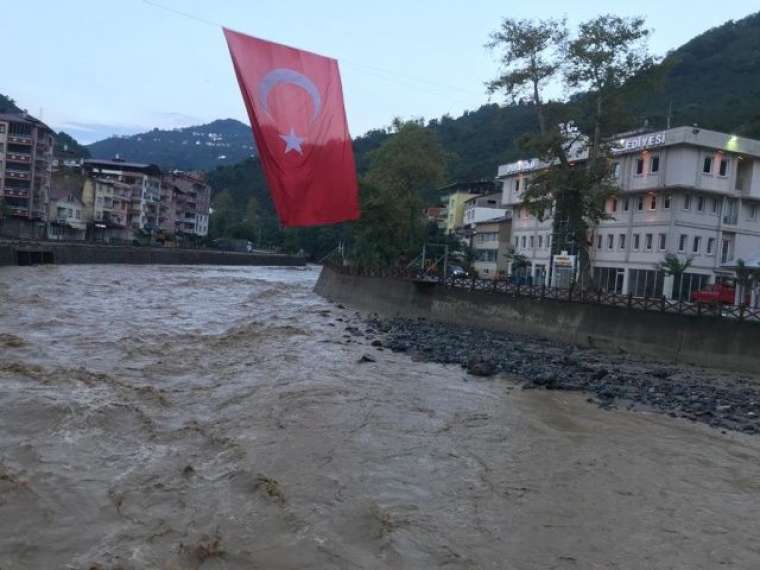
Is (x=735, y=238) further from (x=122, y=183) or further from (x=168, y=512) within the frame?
(x=122, y=183)

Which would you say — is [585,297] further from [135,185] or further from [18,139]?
[135,185]

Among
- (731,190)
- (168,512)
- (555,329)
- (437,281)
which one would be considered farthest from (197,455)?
(731,190)

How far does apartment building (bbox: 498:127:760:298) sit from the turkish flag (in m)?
30.5

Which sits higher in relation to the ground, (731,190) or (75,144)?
(75,144)

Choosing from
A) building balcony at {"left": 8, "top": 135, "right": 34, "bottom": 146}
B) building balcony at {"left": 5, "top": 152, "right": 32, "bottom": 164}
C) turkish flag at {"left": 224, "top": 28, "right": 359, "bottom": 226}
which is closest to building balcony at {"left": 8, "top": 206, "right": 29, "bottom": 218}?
building balcony at {"left": 5, "top": 152, "right": 32, "bottom": 164}

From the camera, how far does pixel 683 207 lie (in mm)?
41156

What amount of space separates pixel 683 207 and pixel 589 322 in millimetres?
18183

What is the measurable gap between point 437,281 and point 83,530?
96.8ft

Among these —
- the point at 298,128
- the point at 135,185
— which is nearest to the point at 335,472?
the point at 298,128

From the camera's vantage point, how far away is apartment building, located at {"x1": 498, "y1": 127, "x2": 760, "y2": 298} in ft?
134

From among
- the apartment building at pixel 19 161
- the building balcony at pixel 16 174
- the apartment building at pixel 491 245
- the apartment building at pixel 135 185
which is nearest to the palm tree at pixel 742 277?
the apartment building at pixel 491 245

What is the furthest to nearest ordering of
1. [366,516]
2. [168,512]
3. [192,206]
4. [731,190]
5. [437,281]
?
1. [192,206]
2. [731,190]
3. [437,281]
4. [366,516]
5. [168,512]

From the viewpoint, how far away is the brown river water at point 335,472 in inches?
253

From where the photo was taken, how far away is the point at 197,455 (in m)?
8.83
